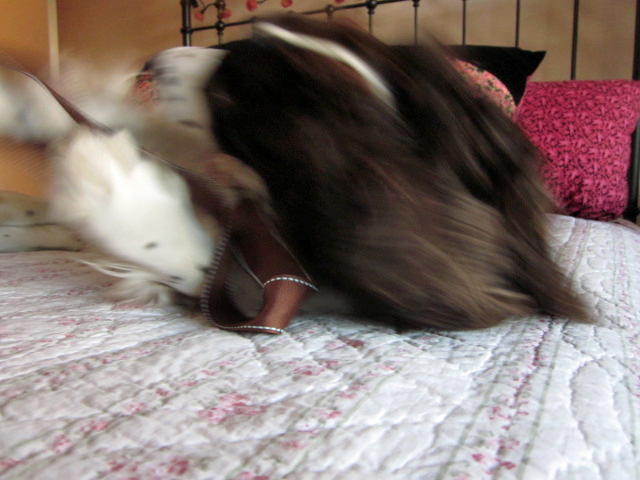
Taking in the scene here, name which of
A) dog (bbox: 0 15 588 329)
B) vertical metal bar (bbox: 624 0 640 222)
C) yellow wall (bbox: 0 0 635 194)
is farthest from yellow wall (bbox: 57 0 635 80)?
dog (bbox: 0 15 588 329)

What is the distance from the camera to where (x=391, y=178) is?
0.49 metres

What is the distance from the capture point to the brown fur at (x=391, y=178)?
1.60 ft

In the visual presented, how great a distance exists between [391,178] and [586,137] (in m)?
1.00

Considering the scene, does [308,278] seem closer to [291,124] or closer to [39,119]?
[291,124]

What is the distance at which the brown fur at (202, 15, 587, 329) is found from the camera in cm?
49

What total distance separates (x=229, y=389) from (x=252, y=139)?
27 cm

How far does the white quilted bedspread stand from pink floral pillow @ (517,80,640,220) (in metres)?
0.79

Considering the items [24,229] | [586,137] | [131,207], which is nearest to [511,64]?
[586,137]

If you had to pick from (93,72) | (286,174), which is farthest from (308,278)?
(93,72)

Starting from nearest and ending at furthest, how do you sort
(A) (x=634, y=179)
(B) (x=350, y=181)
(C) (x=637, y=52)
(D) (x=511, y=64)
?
1. (B) (x=350, y=181)
2. (D) (x=511, y=64)
3. (C) (x=637, y=52)
4. (A) (x=634, y=179)

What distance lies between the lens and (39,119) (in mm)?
525

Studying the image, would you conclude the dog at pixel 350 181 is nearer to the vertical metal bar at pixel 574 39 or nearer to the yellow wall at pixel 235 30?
the yellow wall at pixel 235 30

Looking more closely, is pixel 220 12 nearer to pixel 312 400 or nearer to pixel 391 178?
pixel 391 178

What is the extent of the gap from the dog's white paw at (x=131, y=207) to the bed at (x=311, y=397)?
0.07m
